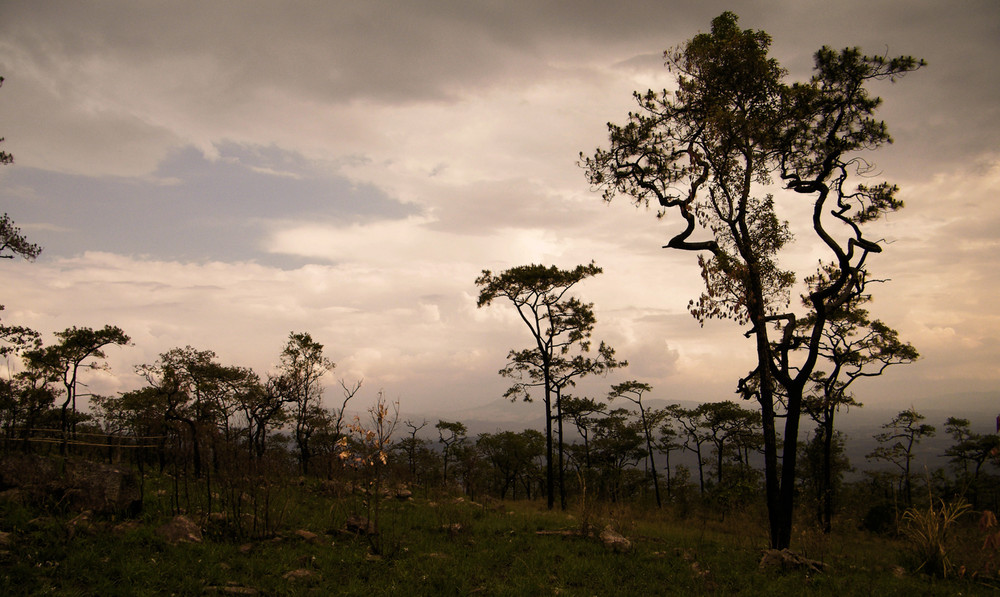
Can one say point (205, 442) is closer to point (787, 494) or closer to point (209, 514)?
point (209, 514)

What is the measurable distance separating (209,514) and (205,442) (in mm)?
1443

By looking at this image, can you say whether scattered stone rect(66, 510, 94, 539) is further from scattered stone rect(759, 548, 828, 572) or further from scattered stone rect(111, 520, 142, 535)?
scattered stone rect(759, 548, 828, 572)

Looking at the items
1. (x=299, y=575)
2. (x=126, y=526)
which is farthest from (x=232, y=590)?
(x=126, y=526)

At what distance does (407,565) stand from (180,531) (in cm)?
426

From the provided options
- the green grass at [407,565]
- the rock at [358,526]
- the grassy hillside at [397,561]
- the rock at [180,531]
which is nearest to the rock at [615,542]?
the grassy hillside at [397,561]

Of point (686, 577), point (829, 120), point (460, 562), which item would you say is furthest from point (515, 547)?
point (829, 120)

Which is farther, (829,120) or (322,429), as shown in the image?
(322,429)

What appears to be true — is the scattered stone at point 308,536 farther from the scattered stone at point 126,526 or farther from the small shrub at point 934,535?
the small shrub at point 934,535

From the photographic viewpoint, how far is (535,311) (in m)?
23.8

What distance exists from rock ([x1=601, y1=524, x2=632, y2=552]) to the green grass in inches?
7.0

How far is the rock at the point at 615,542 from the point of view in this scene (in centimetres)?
1014

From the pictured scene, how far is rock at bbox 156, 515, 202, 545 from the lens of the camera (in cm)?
854

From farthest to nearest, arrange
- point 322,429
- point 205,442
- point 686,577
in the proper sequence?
point 322,429 → point 205,442 → point 686,577

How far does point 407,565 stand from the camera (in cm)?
870
